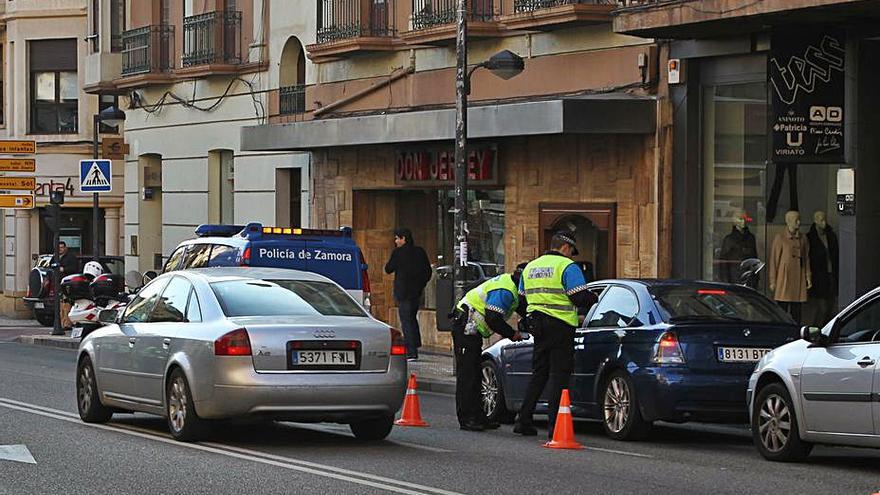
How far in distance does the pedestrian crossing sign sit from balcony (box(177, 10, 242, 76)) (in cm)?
231

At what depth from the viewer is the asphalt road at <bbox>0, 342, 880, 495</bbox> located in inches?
446

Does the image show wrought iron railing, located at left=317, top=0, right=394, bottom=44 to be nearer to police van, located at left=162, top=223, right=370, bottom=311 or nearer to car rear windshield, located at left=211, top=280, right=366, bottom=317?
police van, located at left=162, top=223, right=370, bottom=311

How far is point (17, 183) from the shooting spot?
38.2m

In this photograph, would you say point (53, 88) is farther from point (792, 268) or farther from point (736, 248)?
point (792, 268)

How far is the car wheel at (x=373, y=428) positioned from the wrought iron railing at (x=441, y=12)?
12.5m

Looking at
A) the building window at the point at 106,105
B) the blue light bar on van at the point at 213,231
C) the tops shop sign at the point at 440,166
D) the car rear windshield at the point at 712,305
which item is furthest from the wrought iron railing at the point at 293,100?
the car rear windshield at the point at 712,305

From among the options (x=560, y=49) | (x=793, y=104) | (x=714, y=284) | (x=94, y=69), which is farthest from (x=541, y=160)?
(x=94, y=69)

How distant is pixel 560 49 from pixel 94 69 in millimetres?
16674

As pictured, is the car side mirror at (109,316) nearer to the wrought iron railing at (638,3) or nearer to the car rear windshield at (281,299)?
the car rear windshield at (281,299)

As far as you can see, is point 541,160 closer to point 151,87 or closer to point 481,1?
point 481,1

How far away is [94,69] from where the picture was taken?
38750 millimetres

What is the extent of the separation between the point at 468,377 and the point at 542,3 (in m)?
9.12

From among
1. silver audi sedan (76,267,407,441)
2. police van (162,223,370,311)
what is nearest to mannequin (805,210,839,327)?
police van (162,223,370,311)

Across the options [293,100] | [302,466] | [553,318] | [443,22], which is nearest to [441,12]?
[443,22]
